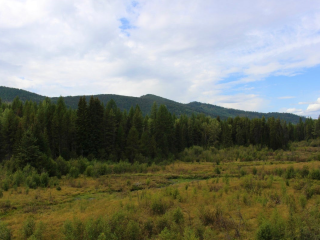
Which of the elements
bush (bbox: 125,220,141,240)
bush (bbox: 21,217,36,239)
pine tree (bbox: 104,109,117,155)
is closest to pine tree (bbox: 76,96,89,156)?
pine tree (bbox: 104,109,117,155)

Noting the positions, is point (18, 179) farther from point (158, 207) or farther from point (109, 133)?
point (109, 133)

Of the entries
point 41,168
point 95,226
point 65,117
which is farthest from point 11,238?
point 65,117

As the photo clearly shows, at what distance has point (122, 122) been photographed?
4781 cm

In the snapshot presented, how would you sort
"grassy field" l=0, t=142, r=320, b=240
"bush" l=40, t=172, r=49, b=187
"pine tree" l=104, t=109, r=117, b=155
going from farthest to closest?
"pine tree" l=104, t=109, r=117, b=155 < "bush" l=40, t=172, r=49, b=187 < "grassy field" l=0, t=142, r=320, b=240

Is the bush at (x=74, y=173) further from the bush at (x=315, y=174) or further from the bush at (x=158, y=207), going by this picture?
the bush at (x=315, y=174)

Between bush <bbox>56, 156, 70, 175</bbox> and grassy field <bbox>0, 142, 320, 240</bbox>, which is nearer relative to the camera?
grassy field <bbox>0, 142, 320, 240</bbox>

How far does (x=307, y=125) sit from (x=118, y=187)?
110m

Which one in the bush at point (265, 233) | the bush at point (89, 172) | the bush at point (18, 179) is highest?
the bush at point (265, 233)

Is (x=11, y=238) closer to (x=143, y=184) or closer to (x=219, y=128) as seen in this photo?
(x=143, y=184)

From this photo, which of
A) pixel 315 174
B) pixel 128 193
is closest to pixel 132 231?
pixel 128 193

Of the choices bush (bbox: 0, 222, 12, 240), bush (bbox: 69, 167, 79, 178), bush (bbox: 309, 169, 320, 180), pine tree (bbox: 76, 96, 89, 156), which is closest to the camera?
bush (bbox: 0, 222, 12, 240)

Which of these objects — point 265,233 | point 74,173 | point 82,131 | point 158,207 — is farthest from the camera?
point 82,131

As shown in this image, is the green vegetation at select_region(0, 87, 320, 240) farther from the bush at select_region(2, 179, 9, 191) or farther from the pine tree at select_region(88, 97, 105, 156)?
the pine tree at select_region(88, 97, 105, 156)

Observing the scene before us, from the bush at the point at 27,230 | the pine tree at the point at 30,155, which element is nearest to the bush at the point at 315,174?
the bush at the point at 27,230
